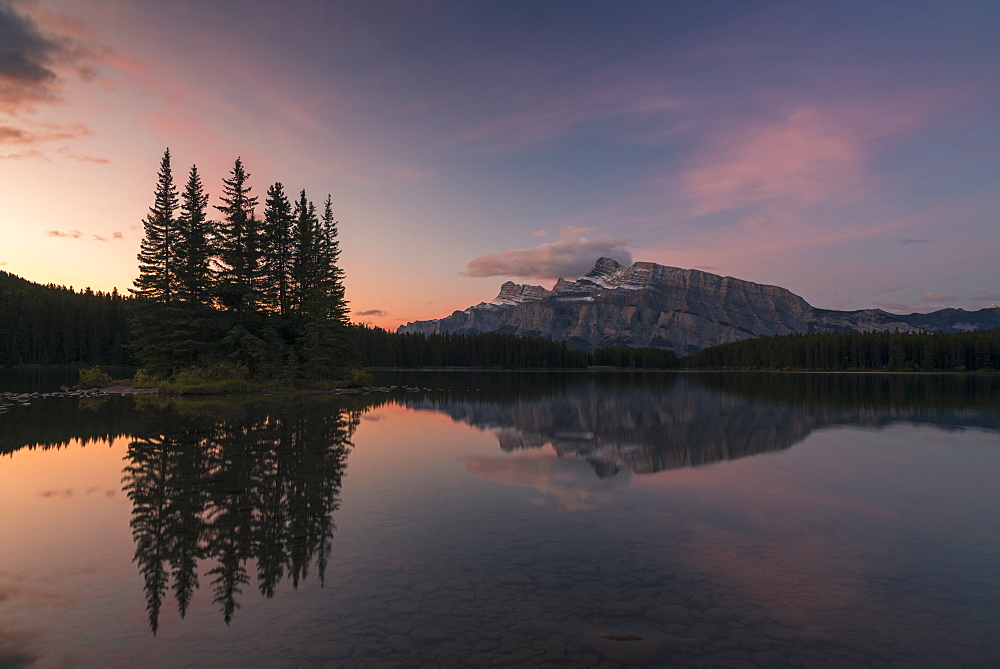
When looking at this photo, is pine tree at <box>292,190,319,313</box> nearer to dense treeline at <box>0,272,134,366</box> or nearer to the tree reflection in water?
the tree reflection in water

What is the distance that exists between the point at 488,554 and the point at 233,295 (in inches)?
2363

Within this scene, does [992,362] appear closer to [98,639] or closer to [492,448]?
[492,448]

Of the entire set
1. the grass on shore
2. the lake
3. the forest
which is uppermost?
the forest

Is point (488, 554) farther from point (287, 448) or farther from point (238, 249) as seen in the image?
point (238, 249)

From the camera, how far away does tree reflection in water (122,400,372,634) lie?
1065 centimetres

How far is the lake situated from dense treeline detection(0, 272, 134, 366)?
149557 millimetres

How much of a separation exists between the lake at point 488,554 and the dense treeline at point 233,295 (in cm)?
3388

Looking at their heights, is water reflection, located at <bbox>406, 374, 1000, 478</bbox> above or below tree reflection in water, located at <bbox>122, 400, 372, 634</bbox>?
below

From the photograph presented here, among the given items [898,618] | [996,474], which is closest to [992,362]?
[996,474]

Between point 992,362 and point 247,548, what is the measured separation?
24399cm

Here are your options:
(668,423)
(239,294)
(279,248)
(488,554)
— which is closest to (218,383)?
(239,294)

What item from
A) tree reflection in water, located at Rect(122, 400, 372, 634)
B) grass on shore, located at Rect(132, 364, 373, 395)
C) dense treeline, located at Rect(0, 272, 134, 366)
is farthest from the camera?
dense treeline, located at Rect(0, 272, 134, 366)

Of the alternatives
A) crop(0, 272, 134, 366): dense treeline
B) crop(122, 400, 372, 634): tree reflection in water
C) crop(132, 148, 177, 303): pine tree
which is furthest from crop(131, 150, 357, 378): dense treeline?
crop(0, 272, 134, 366): dense treeline

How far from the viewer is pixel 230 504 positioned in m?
15.1
